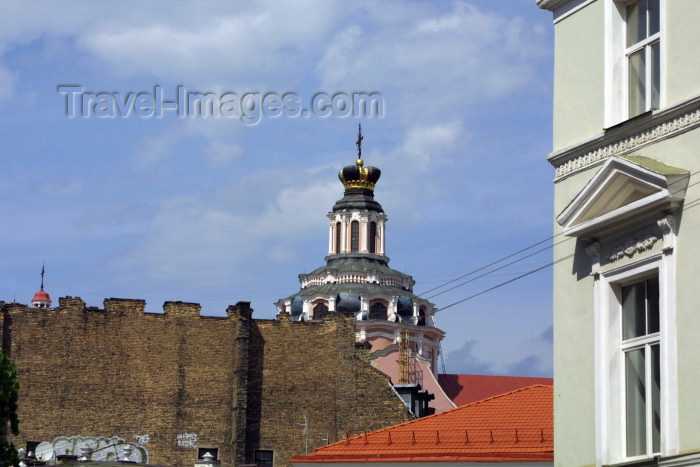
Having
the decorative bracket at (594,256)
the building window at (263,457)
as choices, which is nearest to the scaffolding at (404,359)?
the building window at (263,457)

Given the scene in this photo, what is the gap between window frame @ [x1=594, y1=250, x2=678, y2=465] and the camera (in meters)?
14.0

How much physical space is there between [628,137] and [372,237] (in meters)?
70.5

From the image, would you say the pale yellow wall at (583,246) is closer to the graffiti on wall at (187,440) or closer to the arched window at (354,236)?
the graffiti on wall at (187,440)

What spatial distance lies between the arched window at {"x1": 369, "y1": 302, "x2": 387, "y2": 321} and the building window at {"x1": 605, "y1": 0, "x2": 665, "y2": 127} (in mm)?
64834

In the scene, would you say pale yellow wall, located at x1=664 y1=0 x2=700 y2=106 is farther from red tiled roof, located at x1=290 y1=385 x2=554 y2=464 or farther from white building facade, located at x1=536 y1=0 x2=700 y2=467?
red tiled roof, located at x1=290 y1=385 x2=554 y2=464

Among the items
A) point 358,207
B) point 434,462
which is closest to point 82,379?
point 358,207

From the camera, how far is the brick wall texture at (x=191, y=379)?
2279 inches

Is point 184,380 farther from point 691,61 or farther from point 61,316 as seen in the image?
point 691,61

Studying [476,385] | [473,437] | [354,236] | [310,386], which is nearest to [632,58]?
[473,437]

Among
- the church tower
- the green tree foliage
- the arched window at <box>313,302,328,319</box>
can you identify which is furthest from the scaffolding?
the green tree foliage

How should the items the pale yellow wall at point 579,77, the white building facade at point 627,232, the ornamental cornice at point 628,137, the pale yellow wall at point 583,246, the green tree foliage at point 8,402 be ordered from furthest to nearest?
the green tree foliage at point 8,402, the pale yellow wall at point 579,77, the ornamental cornice at point 628,137, the white building facade at point 627,232, the pale yellow wall at point 583,246

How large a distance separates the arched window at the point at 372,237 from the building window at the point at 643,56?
6945 cm

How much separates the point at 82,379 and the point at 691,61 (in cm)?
4678

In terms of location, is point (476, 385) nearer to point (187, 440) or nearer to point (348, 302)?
point (348, 302)
